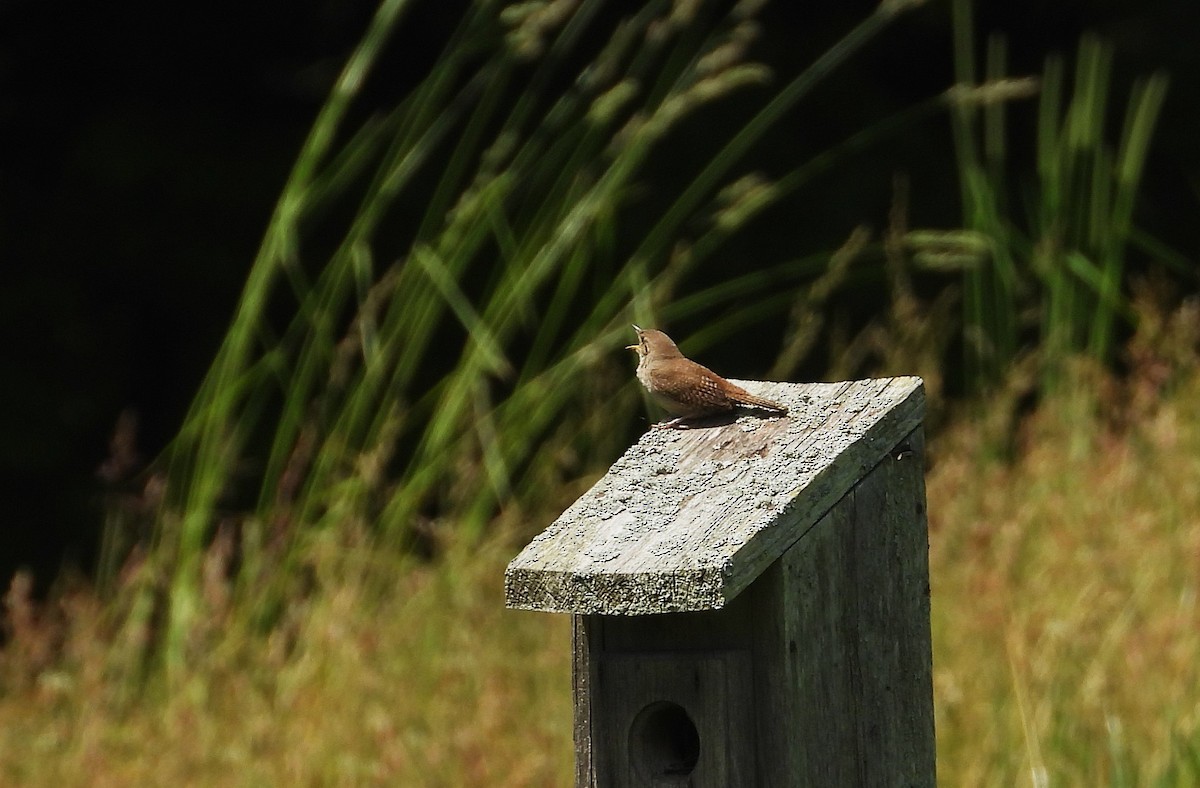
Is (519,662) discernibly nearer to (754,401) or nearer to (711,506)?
(754,401)

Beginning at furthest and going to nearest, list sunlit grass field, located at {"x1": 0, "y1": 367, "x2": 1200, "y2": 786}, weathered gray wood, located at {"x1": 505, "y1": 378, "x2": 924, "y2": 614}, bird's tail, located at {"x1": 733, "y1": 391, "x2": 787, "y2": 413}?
sunlit grass field, located at {"x1": 0, "y1": 367, "x2": 1200, "y2": 786} < bird's tail, located at {"x1": 733, "y1": 391, "x2": 787, "y2": 413} < weathered gray wood, located at {"x1": 505, "y1": 378, "x2": 924, "y2": 614}

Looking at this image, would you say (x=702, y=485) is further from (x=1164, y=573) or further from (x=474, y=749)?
(x=1164, y=573)

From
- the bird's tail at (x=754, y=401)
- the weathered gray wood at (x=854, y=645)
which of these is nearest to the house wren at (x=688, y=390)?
the bird's tail at (x=754, y=401)

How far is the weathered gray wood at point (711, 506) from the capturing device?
1599mm

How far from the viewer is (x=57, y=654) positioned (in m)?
3.63

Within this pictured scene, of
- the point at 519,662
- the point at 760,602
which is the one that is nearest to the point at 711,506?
the point at 760,602

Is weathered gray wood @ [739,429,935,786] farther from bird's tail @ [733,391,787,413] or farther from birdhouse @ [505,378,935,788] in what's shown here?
bird's tail @ [733,391,787,413]

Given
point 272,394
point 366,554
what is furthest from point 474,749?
point 272,394

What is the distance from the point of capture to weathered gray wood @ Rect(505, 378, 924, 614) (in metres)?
1.60

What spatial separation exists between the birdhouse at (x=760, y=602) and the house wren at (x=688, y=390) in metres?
0.04

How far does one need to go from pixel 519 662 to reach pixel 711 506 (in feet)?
5.83

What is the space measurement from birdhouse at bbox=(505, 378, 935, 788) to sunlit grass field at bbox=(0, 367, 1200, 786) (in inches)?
34.2

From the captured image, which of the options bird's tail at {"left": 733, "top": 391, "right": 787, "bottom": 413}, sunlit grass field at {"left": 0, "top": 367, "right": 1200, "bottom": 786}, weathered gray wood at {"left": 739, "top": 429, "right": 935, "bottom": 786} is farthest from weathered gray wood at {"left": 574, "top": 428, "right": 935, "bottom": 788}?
sunlit grass field at {"left": 0, "top": 367, "right": 1200, "bottom": 786}

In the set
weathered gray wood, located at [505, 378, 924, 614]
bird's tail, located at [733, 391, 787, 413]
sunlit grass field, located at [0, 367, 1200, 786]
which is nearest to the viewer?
weathered gray wood, located at [505, 378, 924, 614]
